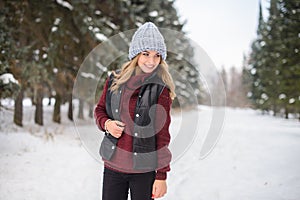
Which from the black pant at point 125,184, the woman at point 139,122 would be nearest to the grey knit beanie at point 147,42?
the woman at point 139,122

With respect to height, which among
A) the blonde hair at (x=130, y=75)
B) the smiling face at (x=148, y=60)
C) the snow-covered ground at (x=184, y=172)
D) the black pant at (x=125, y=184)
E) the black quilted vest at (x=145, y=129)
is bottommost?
the snow-covered ground at (x=184, y=172)

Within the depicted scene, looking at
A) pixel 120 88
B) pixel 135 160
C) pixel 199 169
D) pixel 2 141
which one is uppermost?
pixel 120 88

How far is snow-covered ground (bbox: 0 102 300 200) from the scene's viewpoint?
4.05 meters

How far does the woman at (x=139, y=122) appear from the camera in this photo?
2027mm

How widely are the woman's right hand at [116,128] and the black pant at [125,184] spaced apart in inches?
13.6

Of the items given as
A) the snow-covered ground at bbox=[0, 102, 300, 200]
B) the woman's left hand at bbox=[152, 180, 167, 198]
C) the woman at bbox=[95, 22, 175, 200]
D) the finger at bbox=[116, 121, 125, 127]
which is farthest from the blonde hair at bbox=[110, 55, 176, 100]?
the snow-covered ground at bbox=[0, 102, 300, 200]

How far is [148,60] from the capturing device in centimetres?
209

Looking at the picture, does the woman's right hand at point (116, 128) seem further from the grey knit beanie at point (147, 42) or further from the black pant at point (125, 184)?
the grey knit beanie at point (147, 42)

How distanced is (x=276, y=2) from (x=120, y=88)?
6.97 metres

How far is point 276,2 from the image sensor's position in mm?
7281

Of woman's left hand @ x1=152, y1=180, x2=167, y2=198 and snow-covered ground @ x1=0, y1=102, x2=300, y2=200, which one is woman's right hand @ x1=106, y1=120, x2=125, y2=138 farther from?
snow-covered ground @ x1=0, y1=102, x2=300, y2=200

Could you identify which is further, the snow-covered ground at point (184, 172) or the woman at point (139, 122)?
the snow-covered ground at point (184, 172)

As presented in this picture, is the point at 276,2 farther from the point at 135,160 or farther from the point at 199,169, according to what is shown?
the point at 135,160

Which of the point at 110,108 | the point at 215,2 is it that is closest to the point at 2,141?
the point at 110,108
